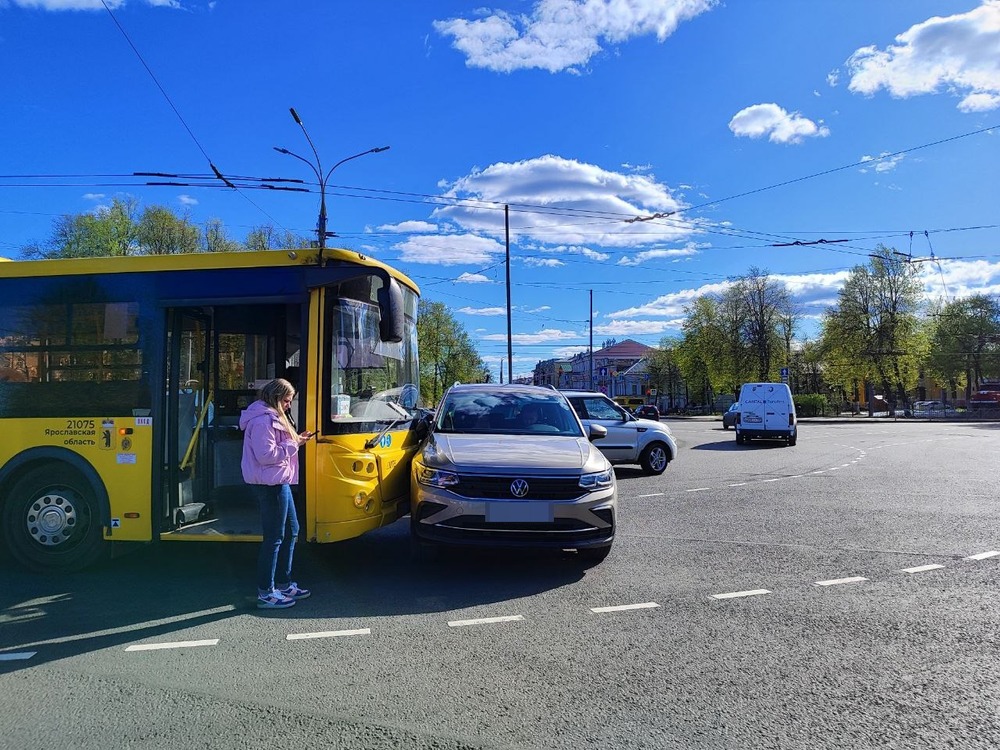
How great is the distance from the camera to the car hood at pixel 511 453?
569 cm

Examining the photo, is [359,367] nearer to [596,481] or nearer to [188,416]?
[188,416]

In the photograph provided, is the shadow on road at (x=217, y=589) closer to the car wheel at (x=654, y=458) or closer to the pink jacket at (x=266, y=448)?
the pink jacket at (x=266, y=448)

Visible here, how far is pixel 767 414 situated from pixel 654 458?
10.7m

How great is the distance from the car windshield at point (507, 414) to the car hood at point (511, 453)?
0.25 meters

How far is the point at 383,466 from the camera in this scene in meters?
6.18

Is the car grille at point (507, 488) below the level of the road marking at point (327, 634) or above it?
above

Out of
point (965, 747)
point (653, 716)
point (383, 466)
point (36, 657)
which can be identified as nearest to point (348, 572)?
point (383, 466)

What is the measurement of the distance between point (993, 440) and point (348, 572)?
1020 inches

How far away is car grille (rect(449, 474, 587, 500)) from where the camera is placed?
561 centimetres

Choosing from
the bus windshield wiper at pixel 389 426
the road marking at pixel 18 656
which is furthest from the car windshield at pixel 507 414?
the road marking at pixel 18 656

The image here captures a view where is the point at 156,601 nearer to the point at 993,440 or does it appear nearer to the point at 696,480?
the point at 696,480

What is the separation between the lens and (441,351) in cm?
5616

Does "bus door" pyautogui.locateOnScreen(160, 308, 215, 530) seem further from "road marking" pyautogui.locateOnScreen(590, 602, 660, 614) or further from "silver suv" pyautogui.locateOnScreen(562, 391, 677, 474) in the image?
"silver suv" pyautogui.locateOnScreen(562, 391, 677, 474)

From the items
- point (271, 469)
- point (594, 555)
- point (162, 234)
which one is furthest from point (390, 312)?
point (162, 234)
